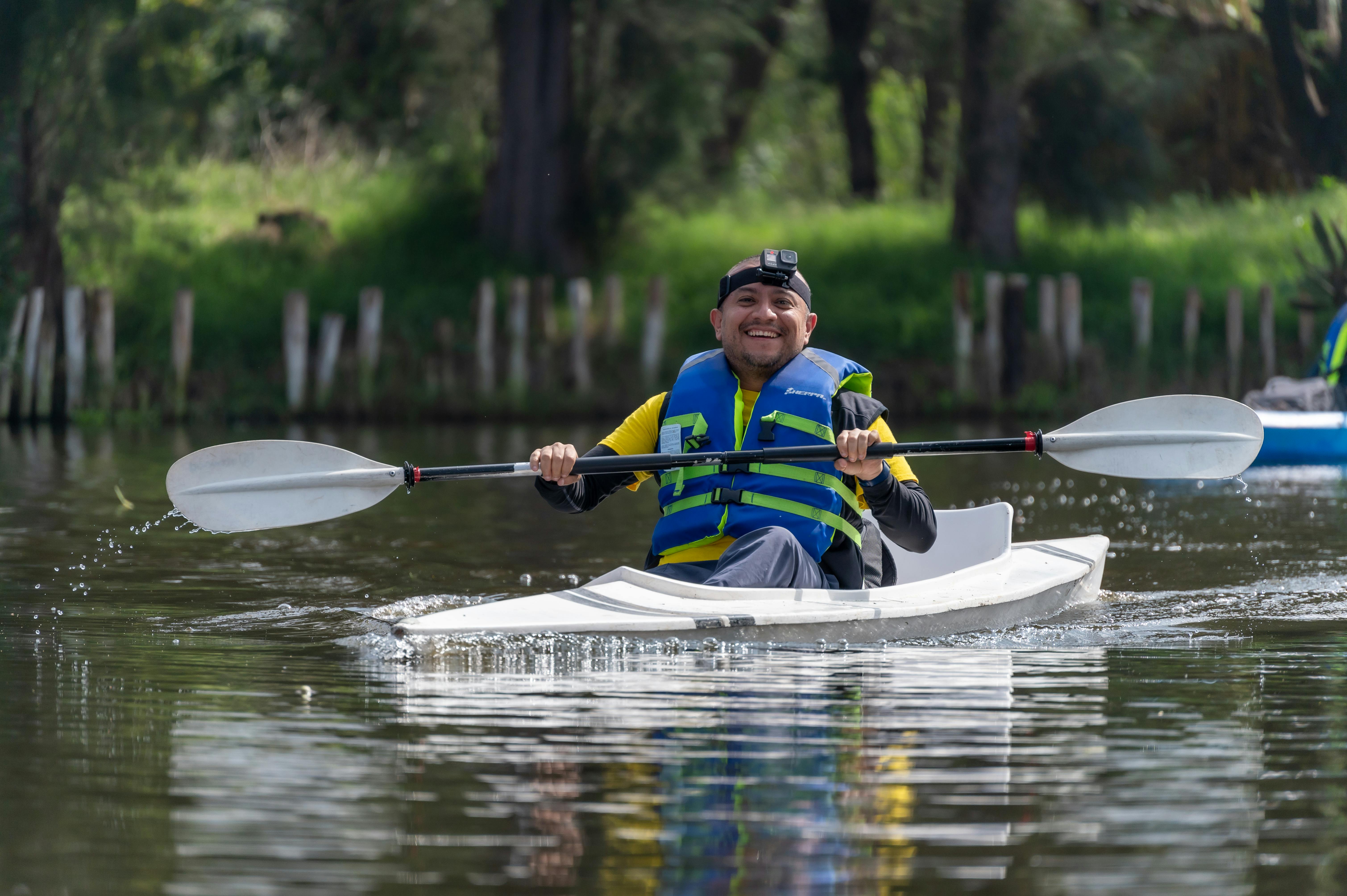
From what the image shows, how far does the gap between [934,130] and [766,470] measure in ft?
70.6

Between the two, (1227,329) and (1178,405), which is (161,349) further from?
(1178,405)

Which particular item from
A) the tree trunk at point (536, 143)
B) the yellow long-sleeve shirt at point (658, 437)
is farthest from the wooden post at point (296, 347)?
the yellow long-sleeve shirt at point (658, 437)

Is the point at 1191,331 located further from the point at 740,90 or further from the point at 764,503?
the point at 764,503

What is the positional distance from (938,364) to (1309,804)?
1598cm

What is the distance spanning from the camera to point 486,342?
1823cm

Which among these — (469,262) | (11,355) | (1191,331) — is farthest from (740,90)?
(11,355)

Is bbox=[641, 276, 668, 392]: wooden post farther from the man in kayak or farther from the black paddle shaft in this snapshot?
the man in kayak

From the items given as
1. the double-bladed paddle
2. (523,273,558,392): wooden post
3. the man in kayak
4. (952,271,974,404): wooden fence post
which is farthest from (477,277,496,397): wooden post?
the man in kayak

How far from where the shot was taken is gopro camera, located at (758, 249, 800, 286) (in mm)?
5656

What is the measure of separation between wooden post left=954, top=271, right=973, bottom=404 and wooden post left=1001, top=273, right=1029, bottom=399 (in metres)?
0.38

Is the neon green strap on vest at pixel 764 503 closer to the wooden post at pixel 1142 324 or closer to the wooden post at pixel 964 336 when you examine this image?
the wooden post at pixel 964 336

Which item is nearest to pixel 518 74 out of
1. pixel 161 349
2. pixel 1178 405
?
pixel 161 349

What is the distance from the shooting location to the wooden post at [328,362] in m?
17.8

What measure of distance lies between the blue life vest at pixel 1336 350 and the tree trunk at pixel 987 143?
796 cm
